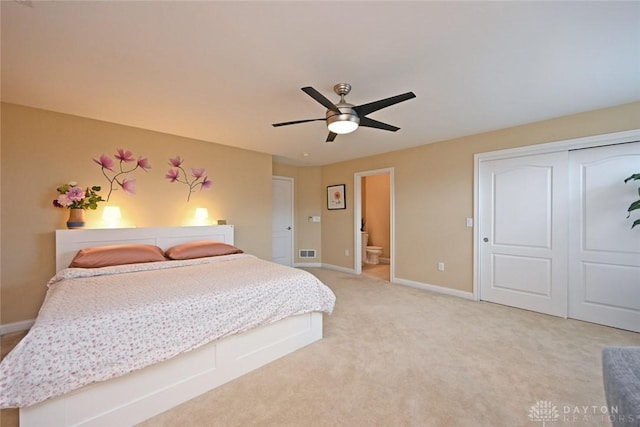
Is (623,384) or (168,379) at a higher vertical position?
(623,384)

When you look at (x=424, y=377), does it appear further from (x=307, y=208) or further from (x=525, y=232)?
(x=307, y=208)

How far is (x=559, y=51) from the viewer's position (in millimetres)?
1791

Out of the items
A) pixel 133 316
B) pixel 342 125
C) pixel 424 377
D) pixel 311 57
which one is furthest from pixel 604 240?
pixel 133 316

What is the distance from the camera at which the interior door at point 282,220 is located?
5648mm

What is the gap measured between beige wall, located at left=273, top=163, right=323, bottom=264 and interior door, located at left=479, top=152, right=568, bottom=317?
3267 millimetres

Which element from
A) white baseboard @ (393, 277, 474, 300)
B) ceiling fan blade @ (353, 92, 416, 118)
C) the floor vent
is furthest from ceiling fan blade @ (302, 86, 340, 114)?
the floor vent

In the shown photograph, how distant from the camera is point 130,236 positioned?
3.10 m

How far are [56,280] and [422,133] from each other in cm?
426

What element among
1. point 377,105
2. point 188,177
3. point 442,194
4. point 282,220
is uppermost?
point 377,105

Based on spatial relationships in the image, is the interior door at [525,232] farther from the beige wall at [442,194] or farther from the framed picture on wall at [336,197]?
the framed picture on wall at [336,197]

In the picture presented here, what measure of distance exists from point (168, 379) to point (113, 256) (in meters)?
1.57

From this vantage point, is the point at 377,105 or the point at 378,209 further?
the point at 378,209

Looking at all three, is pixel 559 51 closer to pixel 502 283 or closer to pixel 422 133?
pixel 422 133

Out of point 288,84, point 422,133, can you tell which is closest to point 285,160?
point 422,133
